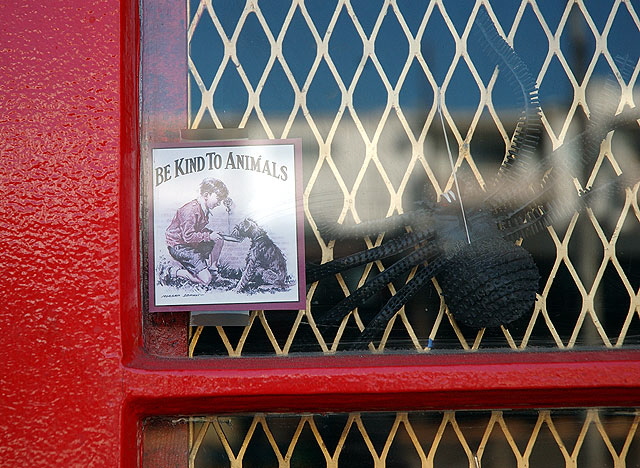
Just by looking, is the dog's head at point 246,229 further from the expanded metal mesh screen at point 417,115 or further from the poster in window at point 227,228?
the expanded metal mesh screen at point 417,115

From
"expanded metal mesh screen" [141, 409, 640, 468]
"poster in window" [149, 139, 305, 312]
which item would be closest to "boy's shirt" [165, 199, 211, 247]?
"poster in window" [149, 139, 305, 312]

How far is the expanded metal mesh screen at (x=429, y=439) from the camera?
1.72 m

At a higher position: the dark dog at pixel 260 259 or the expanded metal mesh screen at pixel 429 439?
the dark dog at pixel 260 259

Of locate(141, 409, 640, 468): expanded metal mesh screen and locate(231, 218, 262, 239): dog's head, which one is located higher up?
locate(231, 218, 262, 239): dog's head

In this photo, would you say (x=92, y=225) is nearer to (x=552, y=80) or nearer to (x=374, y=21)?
(x=374, y=21)

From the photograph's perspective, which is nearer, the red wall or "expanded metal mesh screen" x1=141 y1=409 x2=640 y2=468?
the red wall

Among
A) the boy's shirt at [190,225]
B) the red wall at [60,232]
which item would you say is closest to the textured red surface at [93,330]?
the red wall at [60,232]

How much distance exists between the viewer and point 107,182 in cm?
160

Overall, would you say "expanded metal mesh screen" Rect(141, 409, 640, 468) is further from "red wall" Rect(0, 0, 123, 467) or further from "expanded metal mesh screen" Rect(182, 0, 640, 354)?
"red wall" Rect(0, 0, 123, 467)

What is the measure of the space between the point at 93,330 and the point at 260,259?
1.61ft

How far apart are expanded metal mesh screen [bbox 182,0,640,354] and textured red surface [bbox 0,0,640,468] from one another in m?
0.15

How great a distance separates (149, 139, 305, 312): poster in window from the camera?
1721 mm

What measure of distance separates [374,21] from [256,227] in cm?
74

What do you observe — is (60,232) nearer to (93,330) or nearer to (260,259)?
(93,330)
